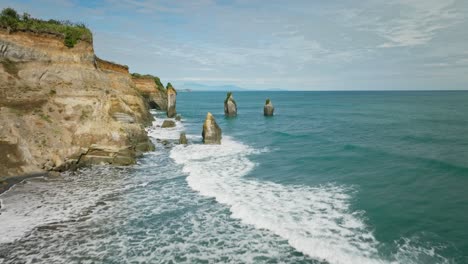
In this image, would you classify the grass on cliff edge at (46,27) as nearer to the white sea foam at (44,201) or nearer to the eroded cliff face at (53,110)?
the eroded cliff face at (53,110)

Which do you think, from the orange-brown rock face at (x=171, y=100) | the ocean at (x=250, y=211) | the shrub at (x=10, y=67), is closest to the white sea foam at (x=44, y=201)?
the ocean at (x=250, y=211)

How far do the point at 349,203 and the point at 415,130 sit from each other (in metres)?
27.8

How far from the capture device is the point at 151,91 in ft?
227

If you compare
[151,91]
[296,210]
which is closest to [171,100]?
[151,91]

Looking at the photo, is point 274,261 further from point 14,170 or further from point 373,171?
point 14,170

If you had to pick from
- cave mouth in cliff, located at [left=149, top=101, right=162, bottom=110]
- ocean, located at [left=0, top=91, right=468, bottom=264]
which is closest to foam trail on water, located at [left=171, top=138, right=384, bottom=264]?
ocean, located at [left=0, top=91, right=468, bottom=264]

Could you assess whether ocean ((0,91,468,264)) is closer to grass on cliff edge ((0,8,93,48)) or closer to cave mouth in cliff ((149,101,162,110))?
grass on cliff edge ((0,8,93,48))

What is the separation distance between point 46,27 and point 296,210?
23614 millimetres

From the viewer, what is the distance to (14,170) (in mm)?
18812

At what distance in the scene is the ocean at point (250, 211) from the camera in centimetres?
1138

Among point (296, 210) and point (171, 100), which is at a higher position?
point (171, 100)

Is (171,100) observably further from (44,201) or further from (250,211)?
(250,211)

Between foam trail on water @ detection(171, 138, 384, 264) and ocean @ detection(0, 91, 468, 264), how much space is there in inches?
2.0

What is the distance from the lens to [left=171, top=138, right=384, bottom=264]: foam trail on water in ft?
38.1
